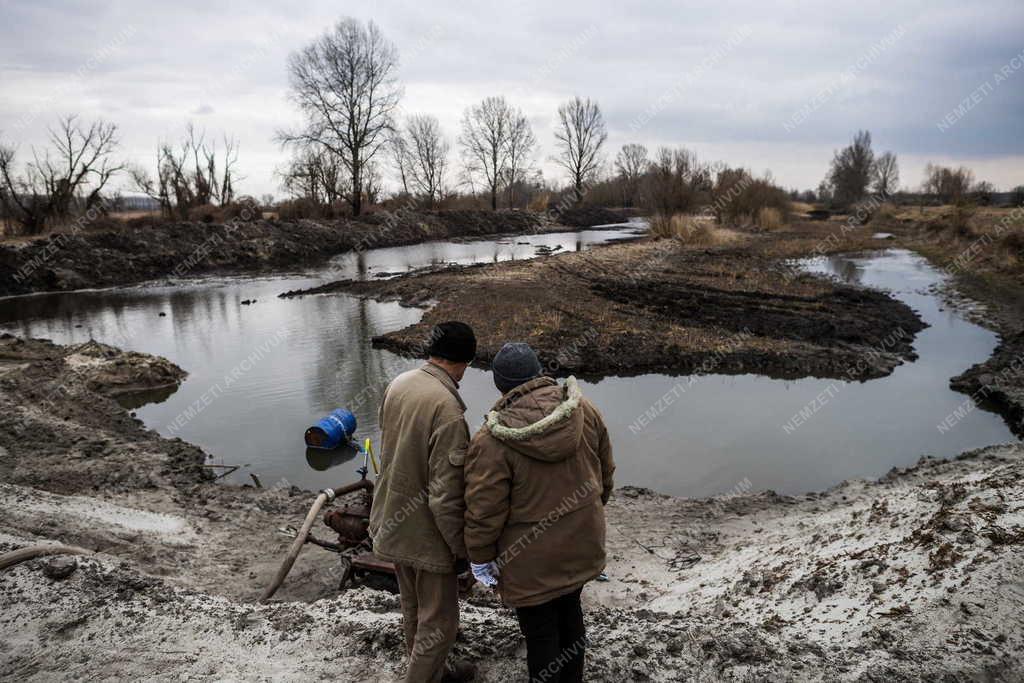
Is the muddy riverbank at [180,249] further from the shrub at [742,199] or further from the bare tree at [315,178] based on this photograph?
the shrub at [742,199]

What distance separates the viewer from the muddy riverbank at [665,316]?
10859mm

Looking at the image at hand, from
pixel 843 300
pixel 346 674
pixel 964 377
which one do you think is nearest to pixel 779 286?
pixel 843 300

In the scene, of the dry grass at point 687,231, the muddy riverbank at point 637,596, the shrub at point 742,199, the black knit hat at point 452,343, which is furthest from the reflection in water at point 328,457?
the shrub at point 742,199

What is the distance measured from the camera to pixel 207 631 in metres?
3.34

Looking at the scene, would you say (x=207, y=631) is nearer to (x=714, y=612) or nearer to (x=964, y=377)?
(x=714, y=612)

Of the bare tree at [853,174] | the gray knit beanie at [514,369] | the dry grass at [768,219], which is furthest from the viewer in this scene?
the bare tree at [853,174]

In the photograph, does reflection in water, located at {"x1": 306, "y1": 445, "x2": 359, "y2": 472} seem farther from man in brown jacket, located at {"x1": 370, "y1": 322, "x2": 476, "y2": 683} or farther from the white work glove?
the white work glove

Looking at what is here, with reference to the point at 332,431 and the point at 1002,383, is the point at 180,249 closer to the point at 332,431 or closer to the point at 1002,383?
the point at 332,431

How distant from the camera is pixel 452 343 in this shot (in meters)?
2.57

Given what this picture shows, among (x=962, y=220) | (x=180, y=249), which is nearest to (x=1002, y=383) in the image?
(x=962, y=220)

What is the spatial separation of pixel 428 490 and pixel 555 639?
2.65ft

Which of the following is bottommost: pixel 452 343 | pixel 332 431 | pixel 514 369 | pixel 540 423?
pixel 332 431

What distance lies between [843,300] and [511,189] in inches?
1851

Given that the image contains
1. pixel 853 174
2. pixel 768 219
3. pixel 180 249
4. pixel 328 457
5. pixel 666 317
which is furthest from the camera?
pixel 853 174
